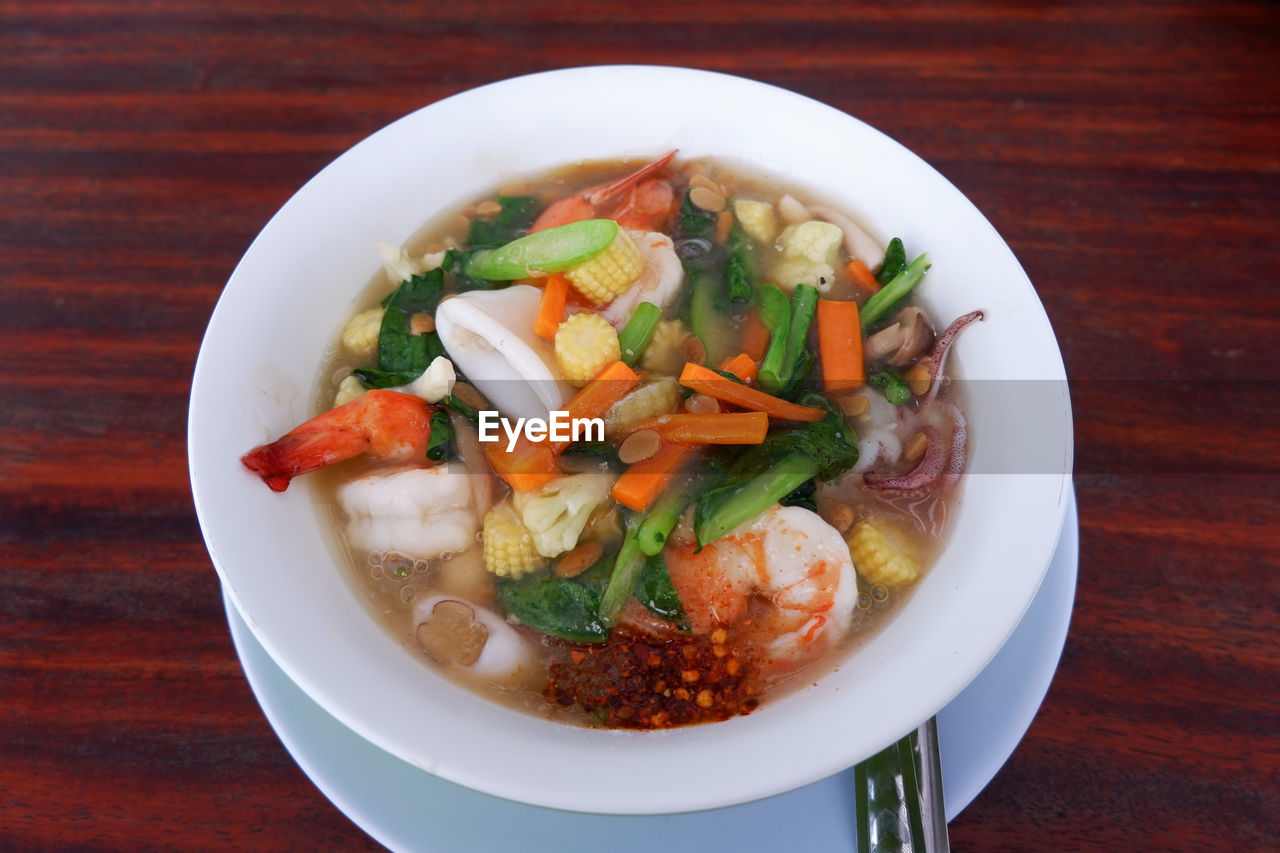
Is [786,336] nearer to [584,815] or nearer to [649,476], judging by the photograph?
[649,476]

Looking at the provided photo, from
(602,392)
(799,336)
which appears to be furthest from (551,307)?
(799,336)

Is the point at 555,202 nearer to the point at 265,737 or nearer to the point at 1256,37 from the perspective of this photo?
the point at 265,737

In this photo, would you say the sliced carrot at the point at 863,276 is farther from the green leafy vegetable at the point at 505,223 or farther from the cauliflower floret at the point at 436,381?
the cauliflower floret at the point at 436,381

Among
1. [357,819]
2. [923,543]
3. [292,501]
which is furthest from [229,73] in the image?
[923,543]

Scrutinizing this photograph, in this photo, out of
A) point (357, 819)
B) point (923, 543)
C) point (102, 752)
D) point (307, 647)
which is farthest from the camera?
point (102, 752)

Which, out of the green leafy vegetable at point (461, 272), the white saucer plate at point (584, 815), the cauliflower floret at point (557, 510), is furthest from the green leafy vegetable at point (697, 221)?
the white saucer plate at point (584, 815)

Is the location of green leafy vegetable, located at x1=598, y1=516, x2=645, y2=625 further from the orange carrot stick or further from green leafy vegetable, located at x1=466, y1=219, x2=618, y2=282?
green leafy vegetable, located at x1=466, y1=219, x2=618, y2=282
